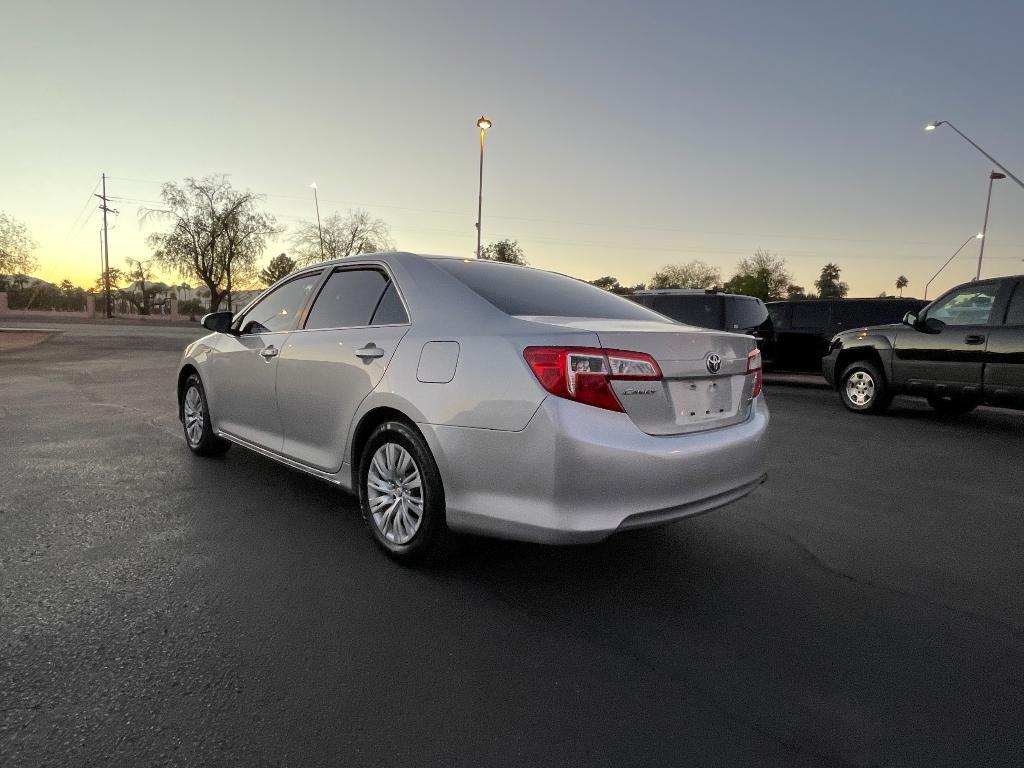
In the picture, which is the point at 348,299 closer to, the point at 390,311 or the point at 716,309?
the point at 390,311

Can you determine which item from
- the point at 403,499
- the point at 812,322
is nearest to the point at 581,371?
the point at 403,499

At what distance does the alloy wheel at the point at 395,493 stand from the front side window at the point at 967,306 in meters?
7.95

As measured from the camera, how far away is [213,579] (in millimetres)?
3031

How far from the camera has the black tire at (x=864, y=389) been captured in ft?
29.6

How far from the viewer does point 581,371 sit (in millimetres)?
2625

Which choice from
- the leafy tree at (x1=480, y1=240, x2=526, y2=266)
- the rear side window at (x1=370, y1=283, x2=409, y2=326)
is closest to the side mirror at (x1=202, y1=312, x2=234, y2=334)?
the rear side window at (x1=370, y1=283, x2=409, y2=326)

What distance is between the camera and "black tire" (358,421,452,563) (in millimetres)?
3025

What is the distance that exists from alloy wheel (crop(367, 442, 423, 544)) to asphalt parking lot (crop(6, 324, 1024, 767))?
0.21 metres

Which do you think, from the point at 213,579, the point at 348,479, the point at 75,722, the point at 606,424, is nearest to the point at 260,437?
the point at 348,479

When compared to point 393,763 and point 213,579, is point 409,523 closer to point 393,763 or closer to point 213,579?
point 213,579

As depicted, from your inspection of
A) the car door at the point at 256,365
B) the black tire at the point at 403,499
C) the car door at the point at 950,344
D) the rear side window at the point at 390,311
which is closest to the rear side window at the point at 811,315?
the car door at the point at 950,344

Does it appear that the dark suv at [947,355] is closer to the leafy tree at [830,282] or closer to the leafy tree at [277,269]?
the leafy tree at [277,269]

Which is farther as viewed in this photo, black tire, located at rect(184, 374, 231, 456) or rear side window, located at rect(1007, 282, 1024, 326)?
rear side window, located at rect(1007, 282, 1024, 326)

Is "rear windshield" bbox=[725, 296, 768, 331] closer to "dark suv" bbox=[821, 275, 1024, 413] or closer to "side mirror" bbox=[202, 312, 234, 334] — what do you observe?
"dark suv" bbox=[821, 275, 1024, 413]
